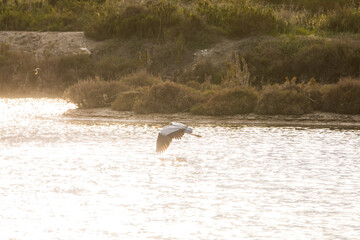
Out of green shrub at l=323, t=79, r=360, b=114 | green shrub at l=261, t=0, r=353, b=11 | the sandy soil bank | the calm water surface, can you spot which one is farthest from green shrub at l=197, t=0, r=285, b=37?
the calm water surface

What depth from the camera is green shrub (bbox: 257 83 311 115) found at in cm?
2431

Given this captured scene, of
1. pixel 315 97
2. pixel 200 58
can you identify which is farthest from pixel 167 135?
pixel 200 58

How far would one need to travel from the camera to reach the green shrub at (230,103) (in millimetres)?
24750

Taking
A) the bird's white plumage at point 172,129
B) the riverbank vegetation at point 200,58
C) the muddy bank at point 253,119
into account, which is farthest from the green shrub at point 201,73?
the bird's white plumage at point 172,129

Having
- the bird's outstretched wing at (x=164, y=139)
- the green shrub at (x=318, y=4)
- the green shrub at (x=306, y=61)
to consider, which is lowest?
the bird's outstretched wing at (x=164, y=139)

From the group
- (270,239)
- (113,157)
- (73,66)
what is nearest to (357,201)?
(270,239)

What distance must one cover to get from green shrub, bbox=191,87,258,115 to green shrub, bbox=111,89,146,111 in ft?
7.57

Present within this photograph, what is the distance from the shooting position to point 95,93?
87.9 feet

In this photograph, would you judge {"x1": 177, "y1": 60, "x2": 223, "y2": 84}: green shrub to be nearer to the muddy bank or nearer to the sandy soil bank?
the sandy soil bank

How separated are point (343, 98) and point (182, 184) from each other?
11.7m

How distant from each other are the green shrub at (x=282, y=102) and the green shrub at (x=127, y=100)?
4487mm

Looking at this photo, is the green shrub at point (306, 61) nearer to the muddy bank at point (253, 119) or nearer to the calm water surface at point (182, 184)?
the muddy bank at point (253, 119)

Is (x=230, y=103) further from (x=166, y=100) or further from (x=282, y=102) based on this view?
(x=166, y=100)

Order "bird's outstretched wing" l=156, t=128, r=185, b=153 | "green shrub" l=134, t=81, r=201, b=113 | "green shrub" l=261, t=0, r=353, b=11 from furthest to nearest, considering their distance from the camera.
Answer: "green shrub" l=261, t=0, r=353, b=11, "green shrub" l=134, t=81, r=201, b=113, "bird's outstretched wing" l=156, t=128, r=185, b=153
